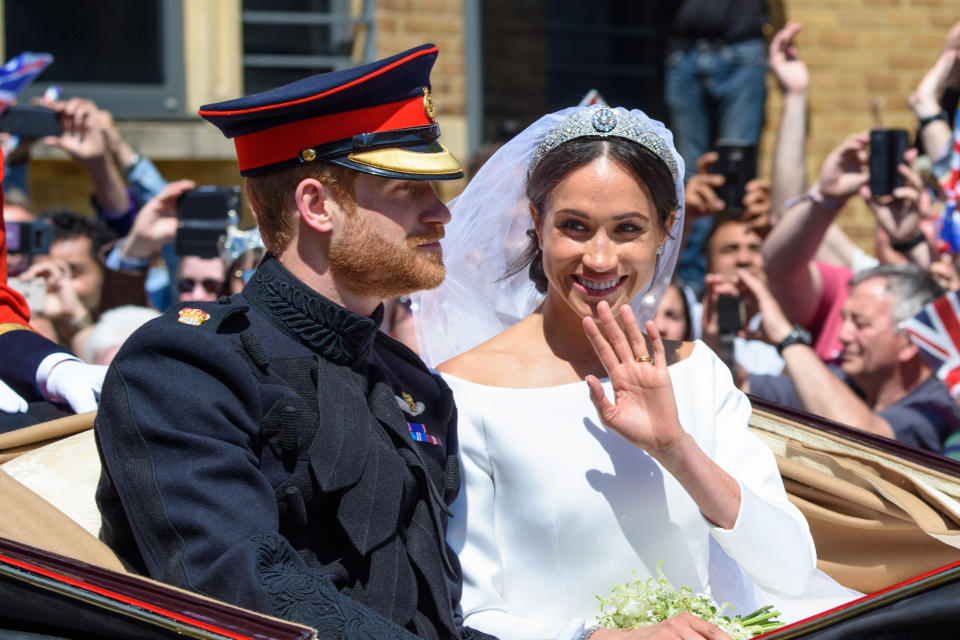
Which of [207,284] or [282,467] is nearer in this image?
[282,467]

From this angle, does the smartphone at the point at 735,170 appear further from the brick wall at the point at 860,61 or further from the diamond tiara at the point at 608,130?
the brick wall at the point at 860,61

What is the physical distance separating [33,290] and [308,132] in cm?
233

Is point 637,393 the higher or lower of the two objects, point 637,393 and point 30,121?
the lower

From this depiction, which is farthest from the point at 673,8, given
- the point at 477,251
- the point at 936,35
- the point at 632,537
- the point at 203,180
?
the point at 632,537

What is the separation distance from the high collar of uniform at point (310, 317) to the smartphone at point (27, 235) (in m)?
2.31

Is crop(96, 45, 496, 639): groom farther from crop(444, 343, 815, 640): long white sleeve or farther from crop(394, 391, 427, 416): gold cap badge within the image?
crop(444, 343, 815, 640): long white sleeve

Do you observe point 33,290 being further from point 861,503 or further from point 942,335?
point 942,335

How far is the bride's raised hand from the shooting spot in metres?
2.45

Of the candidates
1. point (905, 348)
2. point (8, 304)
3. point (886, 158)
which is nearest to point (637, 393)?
point (8, 304)

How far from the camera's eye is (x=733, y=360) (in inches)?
181

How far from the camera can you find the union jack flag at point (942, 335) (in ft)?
13.5

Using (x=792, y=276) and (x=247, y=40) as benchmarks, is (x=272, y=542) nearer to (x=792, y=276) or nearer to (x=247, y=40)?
(x=792, y=276)

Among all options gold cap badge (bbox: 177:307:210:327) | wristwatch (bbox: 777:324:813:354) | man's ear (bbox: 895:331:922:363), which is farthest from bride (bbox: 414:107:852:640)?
man's ear (bbox: 895:331:922:363)

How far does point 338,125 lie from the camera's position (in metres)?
2.38
